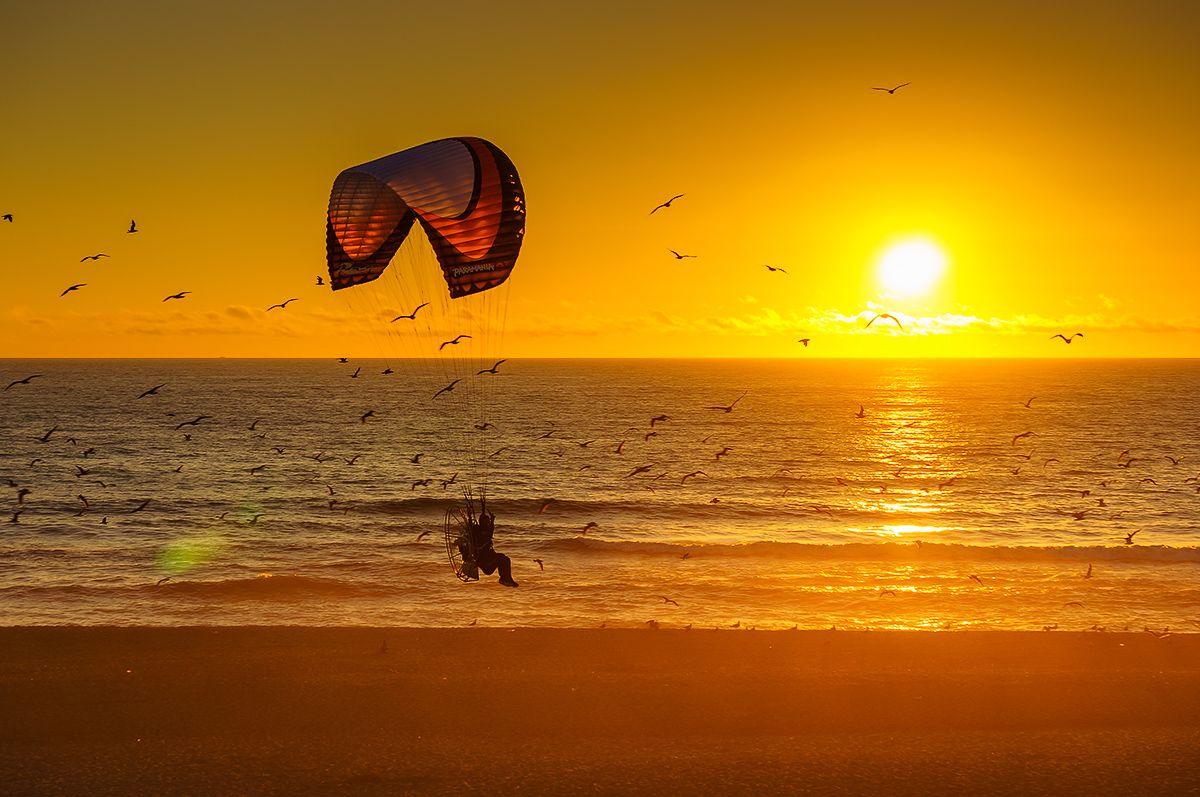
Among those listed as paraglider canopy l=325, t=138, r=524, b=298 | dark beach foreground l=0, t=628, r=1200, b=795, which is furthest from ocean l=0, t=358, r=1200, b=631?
paraglider canopy l=325, t=138, r=524, b=298

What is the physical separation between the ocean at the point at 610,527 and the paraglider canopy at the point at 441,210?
10485 millimetres

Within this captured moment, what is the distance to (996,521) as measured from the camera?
45.9 metres

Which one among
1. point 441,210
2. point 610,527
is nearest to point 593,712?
point 441,210

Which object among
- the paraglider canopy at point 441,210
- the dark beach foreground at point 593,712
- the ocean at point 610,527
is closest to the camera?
the dark beach foreground at point 593,712

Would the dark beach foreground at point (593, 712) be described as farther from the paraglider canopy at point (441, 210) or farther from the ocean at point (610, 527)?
the paraglider canopy at point (441, 210)

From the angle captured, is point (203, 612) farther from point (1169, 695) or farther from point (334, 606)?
point (1169, 695)

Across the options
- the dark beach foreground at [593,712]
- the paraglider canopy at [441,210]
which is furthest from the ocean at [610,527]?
the paraglider canopy at [441,210]

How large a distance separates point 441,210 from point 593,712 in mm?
8960

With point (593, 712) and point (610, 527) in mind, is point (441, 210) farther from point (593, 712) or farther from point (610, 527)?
point (610, 527)

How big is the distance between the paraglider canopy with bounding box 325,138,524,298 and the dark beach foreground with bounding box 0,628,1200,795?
7.22 m

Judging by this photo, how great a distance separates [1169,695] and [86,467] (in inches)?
2549

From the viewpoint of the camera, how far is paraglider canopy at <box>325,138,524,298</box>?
17672 mm

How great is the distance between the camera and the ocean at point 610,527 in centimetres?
2755

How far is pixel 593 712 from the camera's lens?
52.6 ft
